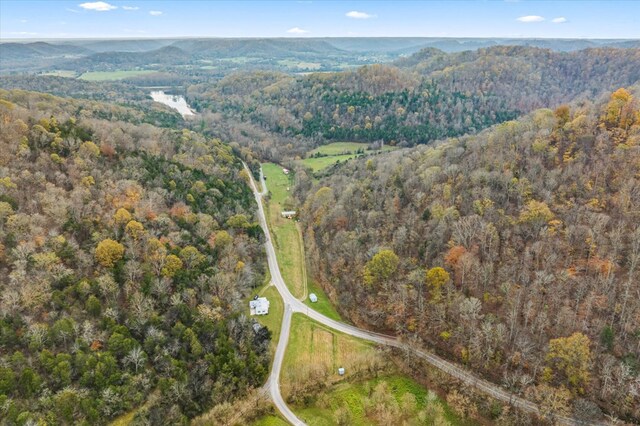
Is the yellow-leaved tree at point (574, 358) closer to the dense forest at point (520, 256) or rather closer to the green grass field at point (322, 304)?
the dense forest at point (520, 256)

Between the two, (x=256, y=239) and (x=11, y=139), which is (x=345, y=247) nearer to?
(x=256, y=239)

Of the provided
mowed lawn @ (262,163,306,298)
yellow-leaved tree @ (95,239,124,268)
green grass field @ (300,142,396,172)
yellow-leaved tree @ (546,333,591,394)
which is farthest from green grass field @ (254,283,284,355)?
green grass field @ (300,142,396,172)

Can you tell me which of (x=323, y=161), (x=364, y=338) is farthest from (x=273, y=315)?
(x=323, y=161)

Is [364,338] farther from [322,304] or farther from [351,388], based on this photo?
[322,304]

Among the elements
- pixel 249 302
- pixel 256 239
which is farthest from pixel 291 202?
pixel 249 302

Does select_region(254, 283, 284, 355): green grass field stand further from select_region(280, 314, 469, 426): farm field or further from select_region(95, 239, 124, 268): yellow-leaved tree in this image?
select_region(95, 239, 124, 268): yellow-leaved tree

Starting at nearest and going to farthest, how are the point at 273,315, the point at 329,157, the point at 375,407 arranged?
the point at 375,407 < the point at 273,315 < the point at 329,157
